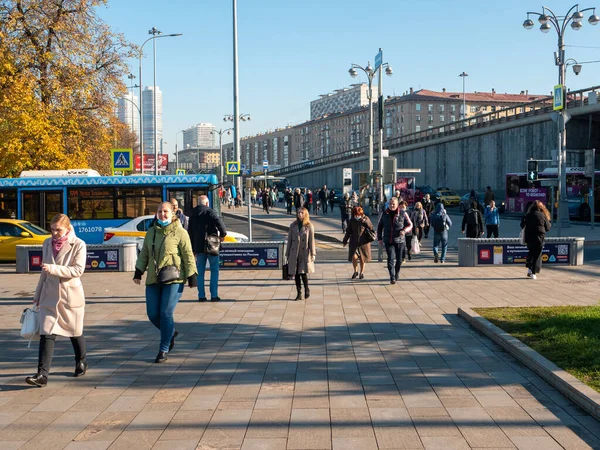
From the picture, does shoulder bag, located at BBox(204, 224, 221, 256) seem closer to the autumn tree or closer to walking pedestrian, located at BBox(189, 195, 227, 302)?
walking pedestrian, located at BBox(189, 195, 227, 302)

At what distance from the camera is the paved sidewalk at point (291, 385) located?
17.7 feet

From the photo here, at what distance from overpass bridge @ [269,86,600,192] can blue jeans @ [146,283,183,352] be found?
3982 cm

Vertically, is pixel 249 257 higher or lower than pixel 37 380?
higher

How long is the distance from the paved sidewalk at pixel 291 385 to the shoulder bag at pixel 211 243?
0.91m

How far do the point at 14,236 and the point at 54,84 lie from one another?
26.0 ft

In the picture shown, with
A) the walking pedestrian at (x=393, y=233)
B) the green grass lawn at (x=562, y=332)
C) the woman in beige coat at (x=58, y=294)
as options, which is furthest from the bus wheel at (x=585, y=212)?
the woman in beige coat at (x=58, y=294)

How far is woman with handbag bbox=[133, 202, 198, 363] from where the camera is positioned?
7.81 meters

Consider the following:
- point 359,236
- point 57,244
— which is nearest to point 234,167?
point 359,236

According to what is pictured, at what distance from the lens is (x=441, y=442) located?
5.19m

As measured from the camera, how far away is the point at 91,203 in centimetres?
2512

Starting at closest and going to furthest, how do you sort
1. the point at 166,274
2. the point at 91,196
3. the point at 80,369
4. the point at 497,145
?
the point at 80,369
the point at 166,274
the point at 91,196
the point at 497,145

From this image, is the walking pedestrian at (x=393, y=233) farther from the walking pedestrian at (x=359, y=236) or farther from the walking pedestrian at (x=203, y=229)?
the walking pedestrian at (x=203, y=229)

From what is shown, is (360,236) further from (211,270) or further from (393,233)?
(211,270)

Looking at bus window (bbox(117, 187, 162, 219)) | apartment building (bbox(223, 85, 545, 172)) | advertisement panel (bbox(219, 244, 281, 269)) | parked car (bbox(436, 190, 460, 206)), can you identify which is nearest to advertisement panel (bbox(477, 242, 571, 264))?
advertisement panel (bbox(219, 244, 281, 269))
